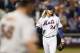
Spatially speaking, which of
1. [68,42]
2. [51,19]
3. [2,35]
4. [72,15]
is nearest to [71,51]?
[68,42]

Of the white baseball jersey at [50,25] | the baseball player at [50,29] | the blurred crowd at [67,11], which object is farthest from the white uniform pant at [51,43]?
the blurred crowd at [67,11]

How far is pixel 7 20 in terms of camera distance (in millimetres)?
4633

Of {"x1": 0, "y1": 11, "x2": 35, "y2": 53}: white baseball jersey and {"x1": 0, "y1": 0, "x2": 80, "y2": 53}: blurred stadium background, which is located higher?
{"x1": 0, "y1": 11, "x2": 35, "y2": 53}: white baseball jersey

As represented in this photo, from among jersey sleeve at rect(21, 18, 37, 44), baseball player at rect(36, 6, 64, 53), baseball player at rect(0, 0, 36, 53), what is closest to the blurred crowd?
baseball player at rect(36, 6, 64, 53)

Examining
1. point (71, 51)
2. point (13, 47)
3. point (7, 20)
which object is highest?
point (7, 20)

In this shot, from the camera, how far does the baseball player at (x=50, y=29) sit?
9.91 m

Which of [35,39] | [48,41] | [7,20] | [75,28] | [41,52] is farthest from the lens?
[75,28]

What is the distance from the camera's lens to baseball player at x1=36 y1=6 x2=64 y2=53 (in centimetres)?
991

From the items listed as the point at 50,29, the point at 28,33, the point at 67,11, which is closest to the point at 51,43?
the point at 50,29

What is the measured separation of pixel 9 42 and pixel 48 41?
5.25 meters

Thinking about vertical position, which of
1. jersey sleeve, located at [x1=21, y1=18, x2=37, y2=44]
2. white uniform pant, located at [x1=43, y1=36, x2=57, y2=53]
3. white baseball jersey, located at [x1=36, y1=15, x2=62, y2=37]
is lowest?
white uniform pant, located at [x1=43, y1=36, x2=57, y2=53]

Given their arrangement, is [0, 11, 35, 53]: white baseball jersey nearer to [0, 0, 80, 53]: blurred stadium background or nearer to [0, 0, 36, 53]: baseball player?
[0, 0, 36, 53]: baseball player

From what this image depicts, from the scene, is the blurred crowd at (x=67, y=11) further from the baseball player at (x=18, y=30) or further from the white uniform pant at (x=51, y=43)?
the baseball player at (x=18, y=30)

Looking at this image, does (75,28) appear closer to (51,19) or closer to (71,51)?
(71,51)
